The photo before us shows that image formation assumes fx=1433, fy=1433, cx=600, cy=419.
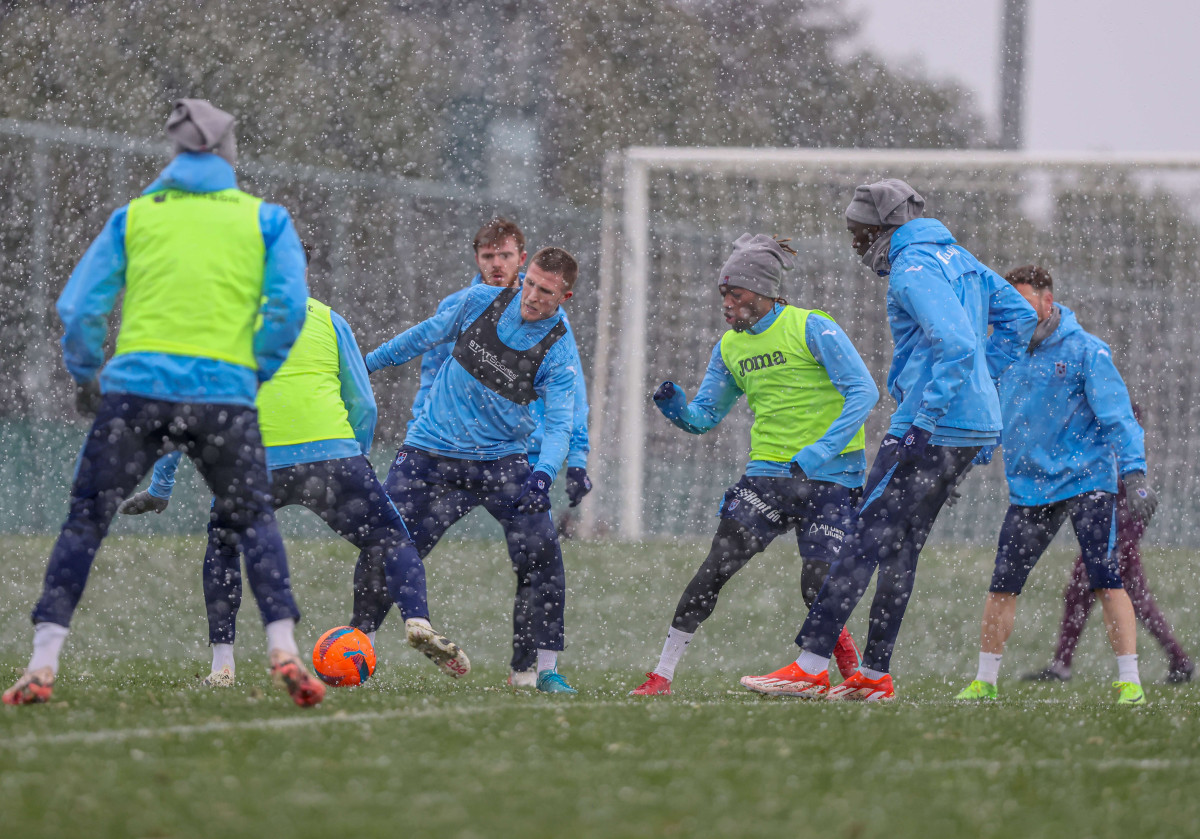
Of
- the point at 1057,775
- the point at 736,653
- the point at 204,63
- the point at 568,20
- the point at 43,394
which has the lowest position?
the point at 736,653

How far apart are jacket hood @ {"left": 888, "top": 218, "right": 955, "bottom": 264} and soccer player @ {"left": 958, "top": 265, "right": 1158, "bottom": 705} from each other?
45.1 inches

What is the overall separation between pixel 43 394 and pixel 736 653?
6.08 metres

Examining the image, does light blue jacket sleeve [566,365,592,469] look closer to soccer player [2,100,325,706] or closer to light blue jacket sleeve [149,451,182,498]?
light blue jacket sleeve [149,451,182,498]

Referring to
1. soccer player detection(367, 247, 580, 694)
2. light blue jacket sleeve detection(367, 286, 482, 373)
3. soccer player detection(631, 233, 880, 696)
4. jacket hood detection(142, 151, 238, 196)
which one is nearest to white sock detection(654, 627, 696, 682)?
soccer player detection(631, 233, 880, 696)

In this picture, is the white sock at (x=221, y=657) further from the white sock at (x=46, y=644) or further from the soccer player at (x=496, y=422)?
the white sock at (x=46, y=644)

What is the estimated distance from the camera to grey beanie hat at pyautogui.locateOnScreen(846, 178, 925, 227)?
586cm

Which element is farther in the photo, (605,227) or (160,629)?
(605,227)

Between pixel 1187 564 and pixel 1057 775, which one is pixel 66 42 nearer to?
pixel 1187 564

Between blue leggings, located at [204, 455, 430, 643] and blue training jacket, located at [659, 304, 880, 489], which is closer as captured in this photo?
blue leggings, located at [204, 455, 430, 643]

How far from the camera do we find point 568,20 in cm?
1964

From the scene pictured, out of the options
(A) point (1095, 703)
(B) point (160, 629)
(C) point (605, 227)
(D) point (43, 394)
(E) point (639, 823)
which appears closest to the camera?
(E) point (639, 823)

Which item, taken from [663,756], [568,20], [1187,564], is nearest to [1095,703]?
[663,756]

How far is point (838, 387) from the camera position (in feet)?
20.1

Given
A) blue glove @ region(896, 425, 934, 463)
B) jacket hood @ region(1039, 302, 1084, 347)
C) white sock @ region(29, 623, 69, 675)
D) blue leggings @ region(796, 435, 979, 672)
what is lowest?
white sock @ region(29, 623, 69, 675)
